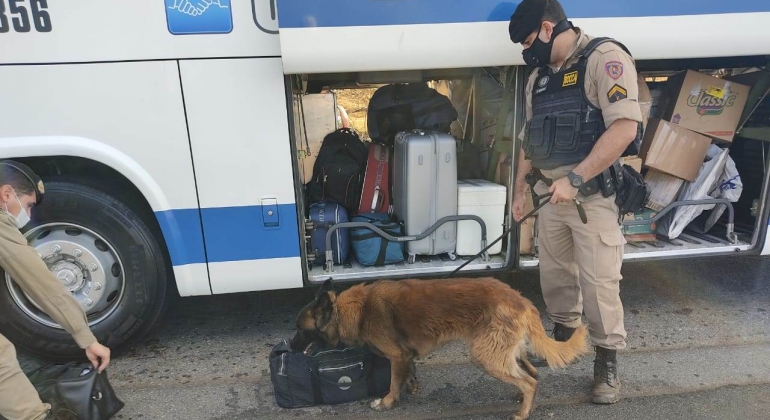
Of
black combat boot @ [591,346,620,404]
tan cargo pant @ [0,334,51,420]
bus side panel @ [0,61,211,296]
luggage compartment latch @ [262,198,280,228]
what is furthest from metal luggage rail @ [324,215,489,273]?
tan cargo pant @ [0,334,51,420]

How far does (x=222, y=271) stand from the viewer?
304 cm

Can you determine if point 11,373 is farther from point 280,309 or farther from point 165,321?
point 280,309

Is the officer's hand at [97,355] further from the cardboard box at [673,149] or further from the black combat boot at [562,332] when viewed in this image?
the cardboard box at [673,149]

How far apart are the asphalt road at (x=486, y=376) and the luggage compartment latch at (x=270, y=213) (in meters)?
0.91

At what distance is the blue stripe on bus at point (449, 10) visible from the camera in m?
2.64

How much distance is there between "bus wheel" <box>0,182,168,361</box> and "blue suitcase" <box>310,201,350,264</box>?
3.16ft

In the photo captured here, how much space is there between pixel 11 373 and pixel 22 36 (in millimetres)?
1689

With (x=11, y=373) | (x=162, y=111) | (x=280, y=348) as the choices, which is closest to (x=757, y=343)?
(x=280, y=348)

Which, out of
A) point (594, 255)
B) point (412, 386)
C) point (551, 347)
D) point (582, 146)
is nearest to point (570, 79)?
point (582, 146)

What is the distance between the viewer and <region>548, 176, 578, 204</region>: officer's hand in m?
2.48

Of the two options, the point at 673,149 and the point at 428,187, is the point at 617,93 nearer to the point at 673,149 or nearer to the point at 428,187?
the point at 428,187

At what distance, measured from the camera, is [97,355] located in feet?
7.47

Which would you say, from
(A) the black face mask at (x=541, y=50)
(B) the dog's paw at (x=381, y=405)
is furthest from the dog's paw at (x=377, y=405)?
(A) the black face mask at (x=541, y=50)

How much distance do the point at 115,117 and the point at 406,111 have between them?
2.01 meters
